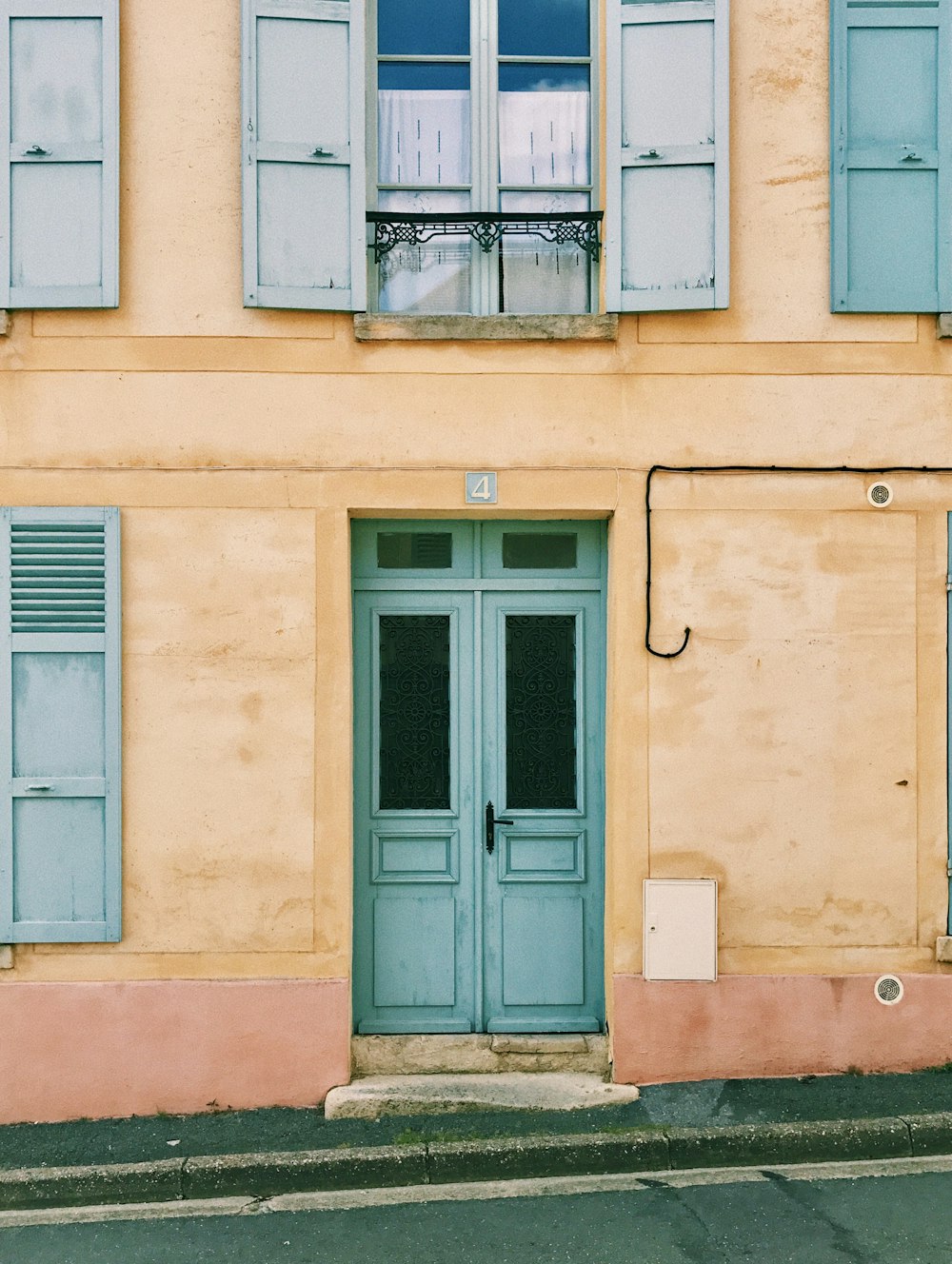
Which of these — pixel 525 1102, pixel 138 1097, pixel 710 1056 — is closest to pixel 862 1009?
pixel 710 1056

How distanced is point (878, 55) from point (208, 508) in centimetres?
389

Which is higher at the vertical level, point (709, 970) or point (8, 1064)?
point (709, 970)

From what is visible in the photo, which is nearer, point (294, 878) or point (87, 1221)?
point (87, 1221)

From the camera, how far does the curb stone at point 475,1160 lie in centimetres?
472

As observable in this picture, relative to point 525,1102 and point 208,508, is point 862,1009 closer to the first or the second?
point 525,1102

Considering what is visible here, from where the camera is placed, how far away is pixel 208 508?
5457mm

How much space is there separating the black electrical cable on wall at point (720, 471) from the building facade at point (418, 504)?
2 cm

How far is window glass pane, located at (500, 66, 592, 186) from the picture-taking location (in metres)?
5.77

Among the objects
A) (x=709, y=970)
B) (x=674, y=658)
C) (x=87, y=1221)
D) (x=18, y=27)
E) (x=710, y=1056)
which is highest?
(x=18, y=27)

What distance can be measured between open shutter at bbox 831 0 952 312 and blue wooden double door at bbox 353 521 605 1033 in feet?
6.00

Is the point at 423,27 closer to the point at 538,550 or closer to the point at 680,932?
the point at 538,550

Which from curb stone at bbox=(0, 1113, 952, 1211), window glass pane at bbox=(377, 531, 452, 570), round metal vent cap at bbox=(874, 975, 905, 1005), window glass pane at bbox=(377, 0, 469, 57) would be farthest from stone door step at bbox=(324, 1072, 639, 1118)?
window glass pane at bbox=(377, 0, 469, 57)

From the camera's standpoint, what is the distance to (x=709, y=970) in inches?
213

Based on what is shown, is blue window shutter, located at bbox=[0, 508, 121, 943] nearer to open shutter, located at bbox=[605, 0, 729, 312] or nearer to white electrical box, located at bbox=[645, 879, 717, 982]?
white electrical box, located at bbox=[645, 879, 717, 982]
